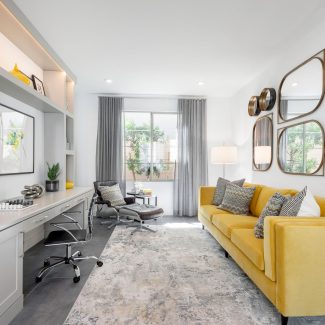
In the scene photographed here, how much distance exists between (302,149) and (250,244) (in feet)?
4.66

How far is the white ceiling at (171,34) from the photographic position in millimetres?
2354

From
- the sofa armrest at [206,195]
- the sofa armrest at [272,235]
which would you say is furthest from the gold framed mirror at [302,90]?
the sofa armrest at [206,195]

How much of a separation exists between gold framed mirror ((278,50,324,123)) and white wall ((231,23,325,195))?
0.28 ft

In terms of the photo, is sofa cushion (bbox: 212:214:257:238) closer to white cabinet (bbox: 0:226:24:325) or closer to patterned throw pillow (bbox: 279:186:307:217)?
patterned throw pillow (bbox: 279:186:307:217)

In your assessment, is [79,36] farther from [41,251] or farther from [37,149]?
[41,251]

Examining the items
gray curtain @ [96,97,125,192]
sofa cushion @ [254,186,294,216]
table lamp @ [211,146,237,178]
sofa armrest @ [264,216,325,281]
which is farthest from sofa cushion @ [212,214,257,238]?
gray curtain @ [96,97,125,192]

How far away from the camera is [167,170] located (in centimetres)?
550

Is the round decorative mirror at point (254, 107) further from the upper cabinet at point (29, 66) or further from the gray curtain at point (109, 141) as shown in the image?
the upper cabinet at point (29, 66)

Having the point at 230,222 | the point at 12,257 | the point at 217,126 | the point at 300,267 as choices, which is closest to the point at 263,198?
the point at 230,222

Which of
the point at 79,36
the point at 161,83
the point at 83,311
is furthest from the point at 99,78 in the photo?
the point at 83,311

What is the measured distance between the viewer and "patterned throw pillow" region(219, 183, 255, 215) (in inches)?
134

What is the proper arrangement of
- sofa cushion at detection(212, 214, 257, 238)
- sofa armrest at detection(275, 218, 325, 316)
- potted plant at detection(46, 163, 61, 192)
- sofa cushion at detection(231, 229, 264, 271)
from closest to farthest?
sofa armrest at detection(275, 218, 325, 316) → sofa cushion at detection(231, 229, 264, 271) → sofa cushion at detection(212, 214, 257, 238) → potted plant at detection(46, 163, 61, 192)

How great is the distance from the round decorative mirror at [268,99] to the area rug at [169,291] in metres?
2.15

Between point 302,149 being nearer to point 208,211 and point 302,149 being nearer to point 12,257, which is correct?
point 208,211
